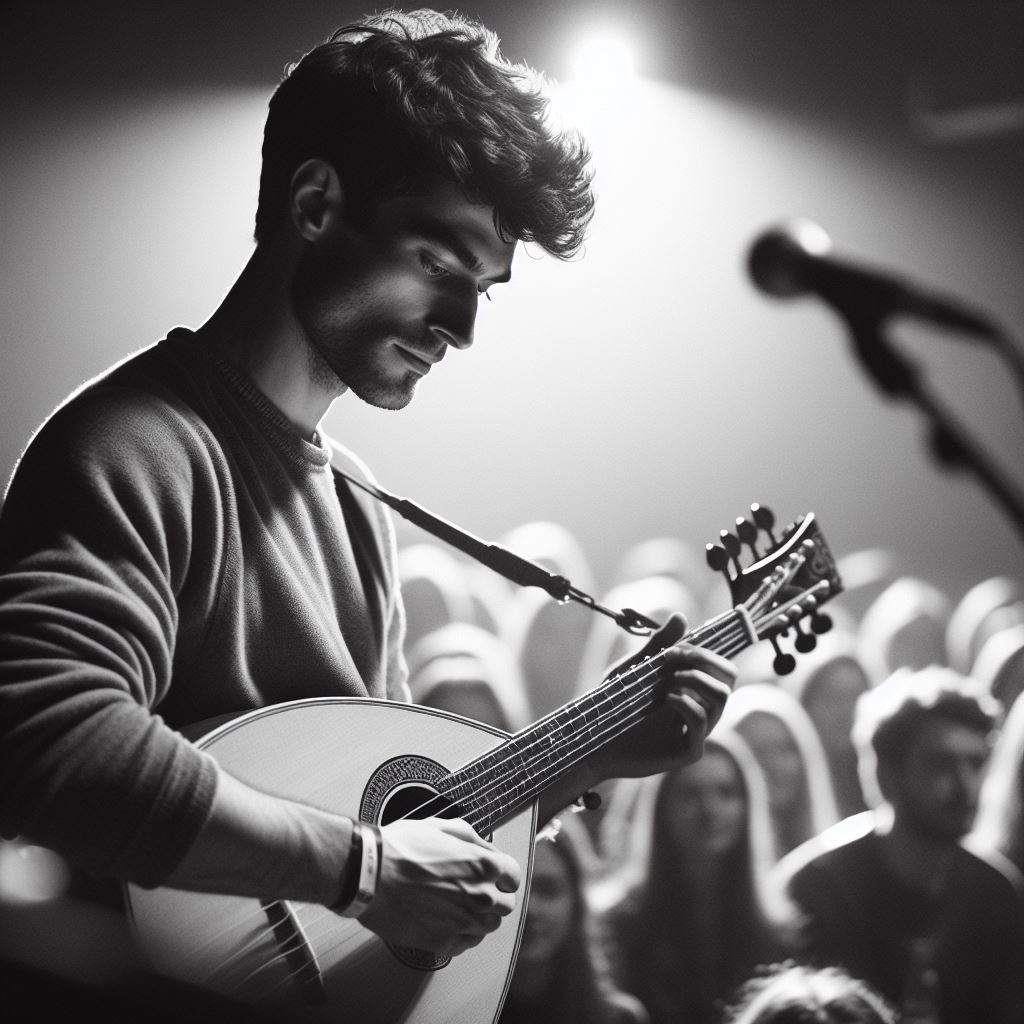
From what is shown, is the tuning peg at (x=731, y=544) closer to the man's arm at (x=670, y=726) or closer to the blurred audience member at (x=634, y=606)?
the man's arm at (x=670, y=726)

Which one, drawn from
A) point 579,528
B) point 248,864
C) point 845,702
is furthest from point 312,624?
point 845,702

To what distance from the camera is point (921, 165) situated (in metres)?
2.83

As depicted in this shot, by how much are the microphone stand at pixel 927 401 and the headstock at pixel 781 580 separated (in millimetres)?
757

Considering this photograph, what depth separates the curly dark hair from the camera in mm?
1487

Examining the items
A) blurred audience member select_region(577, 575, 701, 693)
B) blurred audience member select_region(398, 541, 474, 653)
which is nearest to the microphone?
blurred audience member select_region(398, 541, 474, 653)

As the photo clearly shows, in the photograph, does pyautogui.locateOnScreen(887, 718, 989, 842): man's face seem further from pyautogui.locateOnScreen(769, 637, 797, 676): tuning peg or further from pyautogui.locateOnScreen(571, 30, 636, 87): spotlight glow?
pyautogui.locateOnScreen(571, 30, 636, 87): spotlight glow

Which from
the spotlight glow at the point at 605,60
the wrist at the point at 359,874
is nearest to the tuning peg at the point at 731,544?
the wrist at the point at 359,874

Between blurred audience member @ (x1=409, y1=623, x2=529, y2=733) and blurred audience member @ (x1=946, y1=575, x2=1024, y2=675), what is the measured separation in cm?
129

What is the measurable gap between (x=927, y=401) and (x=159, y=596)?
81 cm

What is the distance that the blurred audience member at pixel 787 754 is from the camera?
268 cm

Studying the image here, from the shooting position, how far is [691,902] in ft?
8.03

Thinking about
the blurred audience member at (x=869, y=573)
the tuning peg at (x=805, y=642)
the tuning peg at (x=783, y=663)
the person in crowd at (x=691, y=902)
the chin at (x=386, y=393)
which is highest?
the chin at (x=386, y=393)

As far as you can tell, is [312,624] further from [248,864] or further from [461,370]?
[461,370]

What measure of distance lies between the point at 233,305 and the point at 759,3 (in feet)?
6.01
